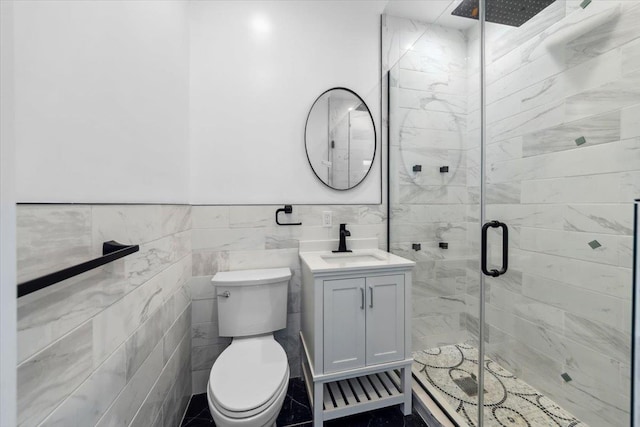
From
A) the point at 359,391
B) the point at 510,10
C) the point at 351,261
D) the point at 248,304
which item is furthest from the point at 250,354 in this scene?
the point at 510,10

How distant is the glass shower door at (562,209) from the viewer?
1109 mm

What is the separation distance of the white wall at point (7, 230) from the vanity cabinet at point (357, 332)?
107 centimetres

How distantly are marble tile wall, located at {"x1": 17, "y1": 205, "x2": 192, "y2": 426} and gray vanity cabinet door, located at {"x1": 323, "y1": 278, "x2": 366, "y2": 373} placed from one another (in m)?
0.79

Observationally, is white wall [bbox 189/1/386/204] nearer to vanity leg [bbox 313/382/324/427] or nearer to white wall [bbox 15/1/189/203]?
white wall [bbox 15/1/189/203]

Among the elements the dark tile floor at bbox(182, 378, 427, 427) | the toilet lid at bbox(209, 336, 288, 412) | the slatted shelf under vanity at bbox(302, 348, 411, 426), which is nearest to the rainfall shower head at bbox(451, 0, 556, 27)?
the slatted shelf under vanity at bbox(302, 348, 411, 426)

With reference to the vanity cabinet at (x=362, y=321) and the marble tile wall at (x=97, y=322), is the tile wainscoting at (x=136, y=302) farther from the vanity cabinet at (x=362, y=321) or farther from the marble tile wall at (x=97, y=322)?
the vanity cabinet at (x=362, y=321)

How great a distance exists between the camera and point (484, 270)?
1.24m

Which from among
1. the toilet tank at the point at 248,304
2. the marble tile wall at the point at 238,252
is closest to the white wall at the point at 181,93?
the marble tile wall at the point at 238,252

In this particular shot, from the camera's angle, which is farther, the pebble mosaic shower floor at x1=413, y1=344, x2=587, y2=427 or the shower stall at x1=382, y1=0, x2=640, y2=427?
the pebble mosaic shower floor at x1=413, y1=344, x2=587, y2=427

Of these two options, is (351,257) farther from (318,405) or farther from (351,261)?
(318,405)

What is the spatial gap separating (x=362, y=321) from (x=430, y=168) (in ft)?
3.80

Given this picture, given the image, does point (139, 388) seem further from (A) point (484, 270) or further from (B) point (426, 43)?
(B) point (426, 43)

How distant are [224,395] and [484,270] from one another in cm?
131

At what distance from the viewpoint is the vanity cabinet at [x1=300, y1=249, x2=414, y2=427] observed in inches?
50.9
